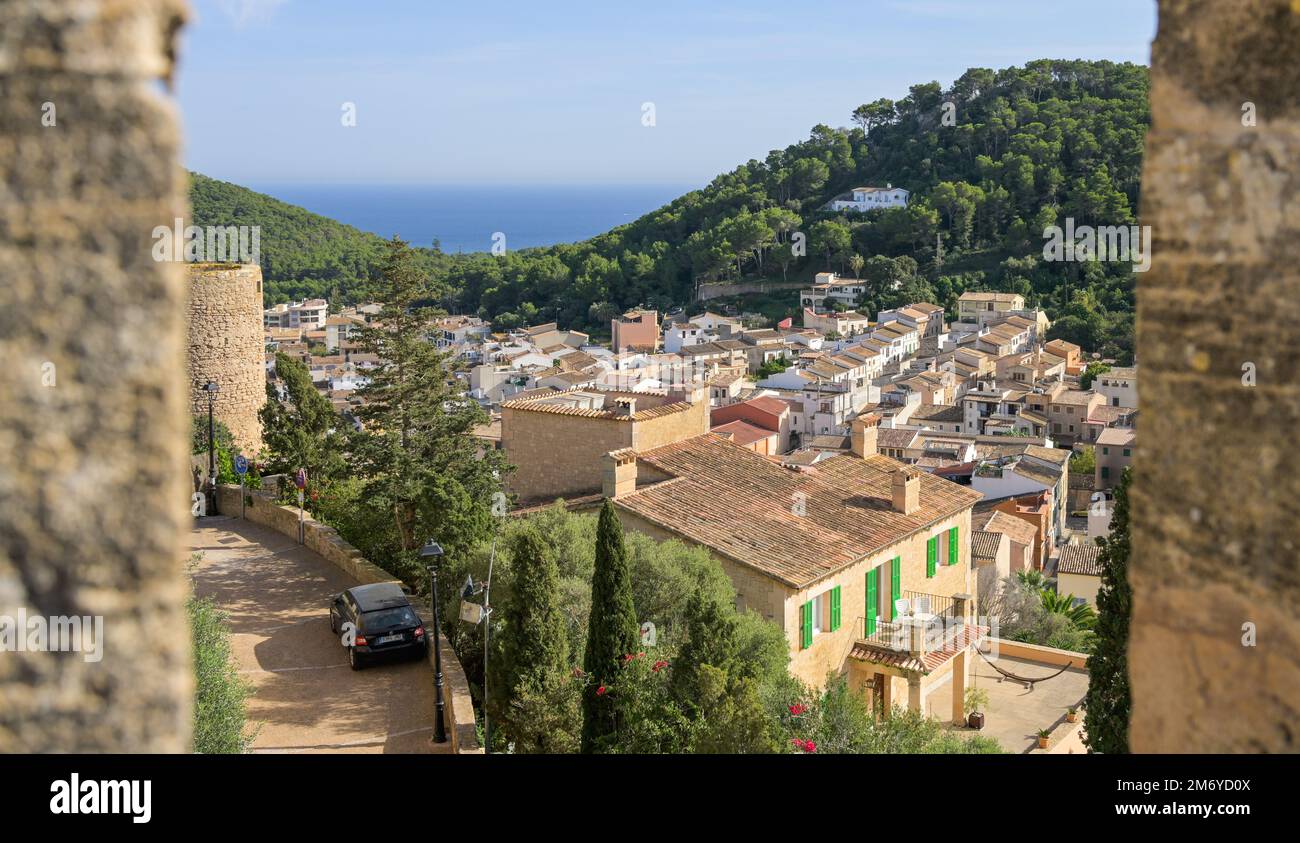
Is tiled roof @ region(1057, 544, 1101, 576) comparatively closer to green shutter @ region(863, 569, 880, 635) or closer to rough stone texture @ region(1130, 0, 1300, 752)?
green shutter @ region(863, 569, 880, 635)

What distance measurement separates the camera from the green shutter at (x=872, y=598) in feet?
43.2

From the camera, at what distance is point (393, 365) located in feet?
53.4

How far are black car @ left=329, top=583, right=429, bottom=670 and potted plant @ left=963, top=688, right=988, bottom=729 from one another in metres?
5.91

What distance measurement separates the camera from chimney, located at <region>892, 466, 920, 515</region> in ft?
47.4

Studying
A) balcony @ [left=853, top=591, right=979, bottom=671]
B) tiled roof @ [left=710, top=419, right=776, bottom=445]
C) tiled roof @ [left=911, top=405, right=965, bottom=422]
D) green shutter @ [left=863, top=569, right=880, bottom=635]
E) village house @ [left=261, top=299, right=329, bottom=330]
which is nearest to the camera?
balcony @ [left=853, top=591, right=979, bottom=671]

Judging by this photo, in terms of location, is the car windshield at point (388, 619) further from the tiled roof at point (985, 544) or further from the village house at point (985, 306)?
the village house at point (985, 306)

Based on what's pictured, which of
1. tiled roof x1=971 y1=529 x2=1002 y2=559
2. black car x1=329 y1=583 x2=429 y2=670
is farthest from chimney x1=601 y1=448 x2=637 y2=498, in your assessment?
tiled roof x1=971 y1=529 x2=1002 y2=559

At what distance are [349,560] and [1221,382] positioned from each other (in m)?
12.5

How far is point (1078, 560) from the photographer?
103ft

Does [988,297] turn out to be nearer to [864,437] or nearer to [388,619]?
[864,437]

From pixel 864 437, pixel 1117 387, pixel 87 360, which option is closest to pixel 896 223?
pixel 1117 387

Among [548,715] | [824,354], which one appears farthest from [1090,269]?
[548,715]
